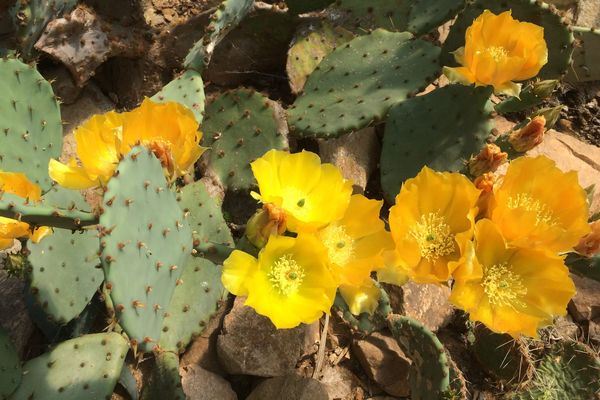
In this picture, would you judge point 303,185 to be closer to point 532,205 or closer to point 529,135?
point 532,205

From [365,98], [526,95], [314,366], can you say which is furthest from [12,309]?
[526,95]

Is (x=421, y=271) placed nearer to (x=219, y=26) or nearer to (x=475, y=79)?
(x=475, y=79)

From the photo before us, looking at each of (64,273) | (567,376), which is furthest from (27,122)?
(567,376)

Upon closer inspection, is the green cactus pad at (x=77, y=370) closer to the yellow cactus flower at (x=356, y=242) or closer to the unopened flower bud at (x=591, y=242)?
the yellow cactus flower at (x=356, y=242)

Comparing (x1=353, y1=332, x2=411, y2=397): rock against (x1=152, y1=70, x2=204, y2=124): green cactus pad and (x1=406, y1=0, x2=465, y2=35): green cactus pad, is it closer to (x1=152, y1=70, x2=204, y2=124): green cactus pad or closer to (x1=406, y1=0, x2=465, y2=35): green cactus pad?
(x1=152, y1=70, x2=204, y2=124): green cactus pad

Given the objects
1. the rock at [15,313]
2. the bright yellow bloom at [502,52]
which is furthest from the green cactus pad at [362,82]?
the rock at [15,313]

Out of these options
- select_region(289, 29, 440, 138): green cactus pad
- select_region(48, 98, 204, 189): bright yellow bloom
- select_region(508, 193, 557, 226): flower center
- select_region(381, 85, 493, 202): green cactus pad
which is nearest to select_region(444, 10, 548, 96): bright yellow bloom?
select_region(381, 85, 493, 202): green cactus pad

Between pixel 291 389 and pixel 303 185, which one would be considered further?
pixel 291 389
